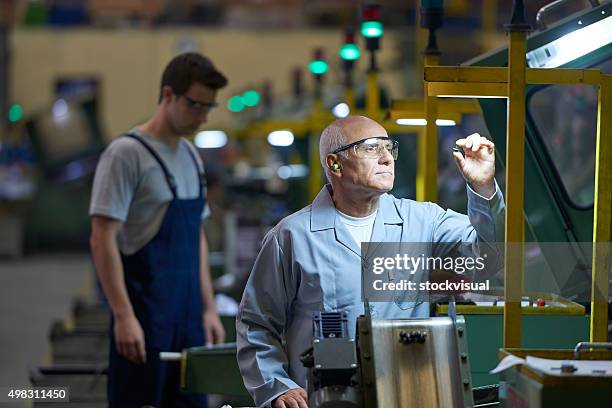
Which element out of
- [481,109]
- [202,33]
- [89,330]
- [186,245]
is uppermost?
[202,33]

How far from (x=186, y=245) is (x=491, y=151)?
74.6 inches

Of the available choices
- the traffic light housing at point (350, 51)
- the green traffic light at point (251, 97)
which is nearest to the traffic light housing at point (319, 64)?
the traffic light housing at point (350, 51)

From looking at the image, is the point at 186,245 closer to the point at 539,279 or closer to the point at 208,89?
the point at 208,89

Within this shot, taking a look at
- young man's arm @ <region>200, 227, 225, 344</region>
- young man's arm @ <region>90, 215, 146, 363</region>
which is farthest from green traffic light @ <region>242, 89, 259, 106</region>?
young man's arm @ <region>90, 215, 146, 363</region>

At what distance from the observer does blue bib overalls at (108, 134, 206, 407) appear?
4.68 meters

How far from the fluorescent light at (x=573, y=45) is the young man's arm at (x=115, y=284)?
1731 millimetres

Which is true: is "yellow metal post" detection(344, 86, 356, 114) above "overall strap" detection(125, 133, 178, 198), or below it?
above

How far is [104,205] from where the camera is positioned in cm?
452

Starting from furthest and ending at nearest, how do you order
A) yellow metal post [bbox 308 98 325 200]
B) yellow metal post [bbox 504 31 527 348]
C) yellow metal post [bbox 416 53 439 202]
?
yellow metal post [bbox 308 98 325 200] < yellow metal post [bbox 416 53 439 202] < yellow metal post [bbox 504 31 527 348]

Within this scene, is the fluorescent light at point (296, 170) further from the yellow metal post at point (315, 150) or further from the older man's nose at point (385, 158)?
the older man's nose at point (385, 158)

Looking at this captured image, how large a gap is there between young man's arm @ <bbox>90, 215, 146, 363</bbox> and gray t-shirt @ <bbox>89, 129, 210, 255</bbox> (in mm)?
61

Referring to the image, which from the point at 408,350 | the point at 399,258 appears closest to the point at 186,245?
the point at 399,258

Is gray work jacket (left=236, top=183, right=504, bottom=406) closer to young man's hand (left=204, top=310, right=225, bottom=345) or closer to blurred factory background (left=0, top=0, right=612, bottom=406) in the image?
young man's hand (left=204, top=310, right=225, bottom=345)

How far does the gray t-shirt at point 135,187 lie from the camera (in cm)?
455
